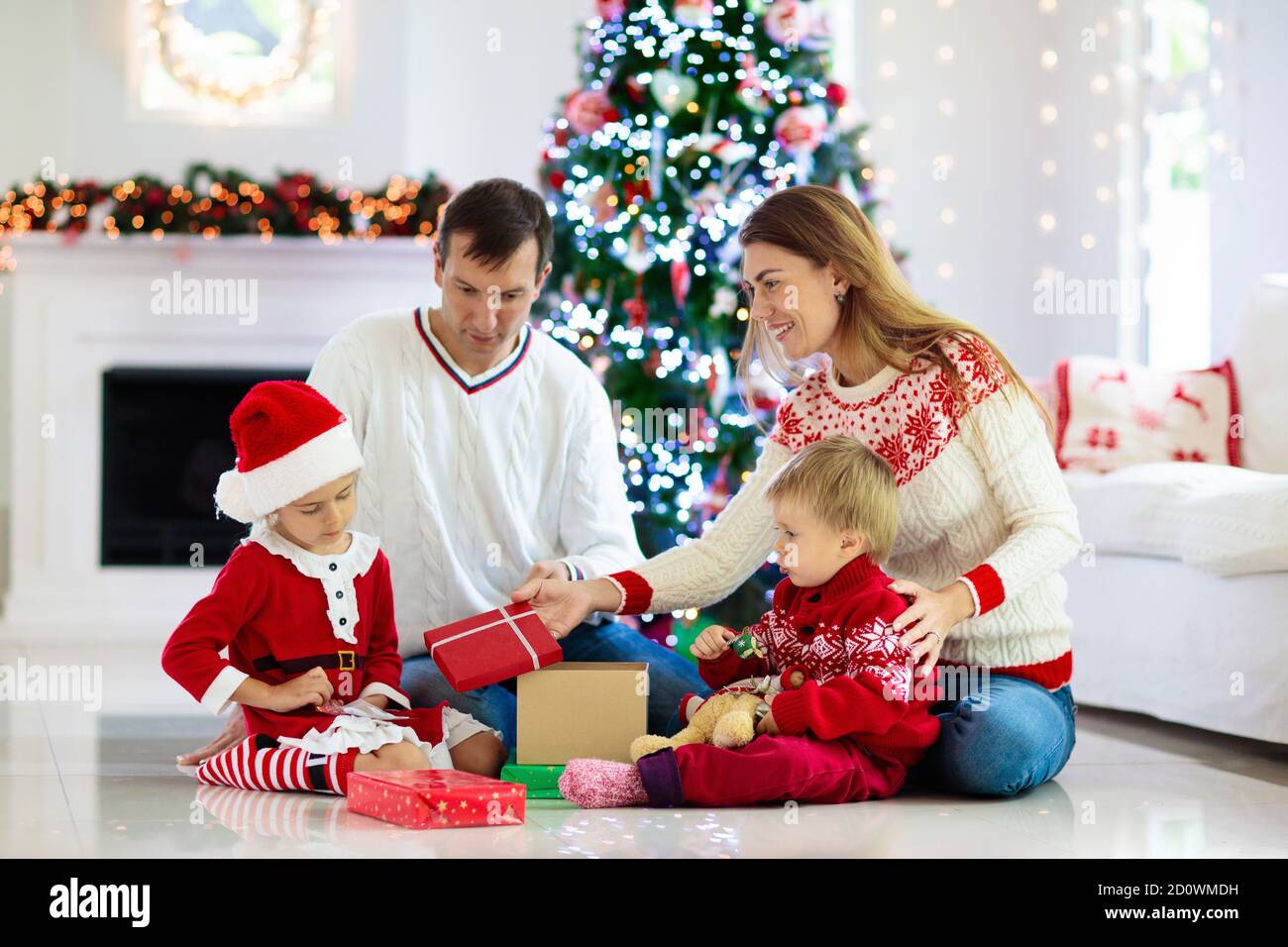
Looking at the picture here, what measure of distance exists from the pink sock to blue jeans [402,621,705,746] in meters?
0.27

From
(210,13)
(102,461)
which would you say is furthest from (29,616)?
(210,13)

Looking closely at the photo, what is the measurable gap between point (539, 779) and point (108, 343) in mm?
3296

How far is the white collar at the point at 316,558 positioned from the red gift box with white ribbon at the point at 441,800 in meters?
0.33

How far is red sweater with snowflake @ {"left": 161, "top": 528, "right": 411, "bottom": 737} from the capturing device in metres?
2.00

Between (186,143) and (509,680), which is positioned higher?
(186,143)

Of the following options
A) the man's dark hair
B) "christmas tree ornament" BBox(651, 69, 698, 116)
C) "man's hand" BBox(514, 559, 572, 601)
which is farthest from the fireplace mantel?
"man's hand" BBox(514, 559, 572, 601)

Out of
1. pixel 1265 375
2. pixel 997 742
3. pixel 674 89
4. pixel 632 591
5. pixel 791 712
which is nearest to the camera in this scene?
pixel 791 712

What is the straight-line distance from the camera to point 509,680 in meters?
2.47

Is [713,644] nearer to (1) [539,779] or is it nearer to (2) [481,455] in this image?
(1) [539,779]

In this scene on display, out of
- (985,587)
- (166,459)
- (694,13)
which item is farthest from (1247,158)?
(166,459)

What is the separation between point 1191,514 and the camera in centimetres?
274
